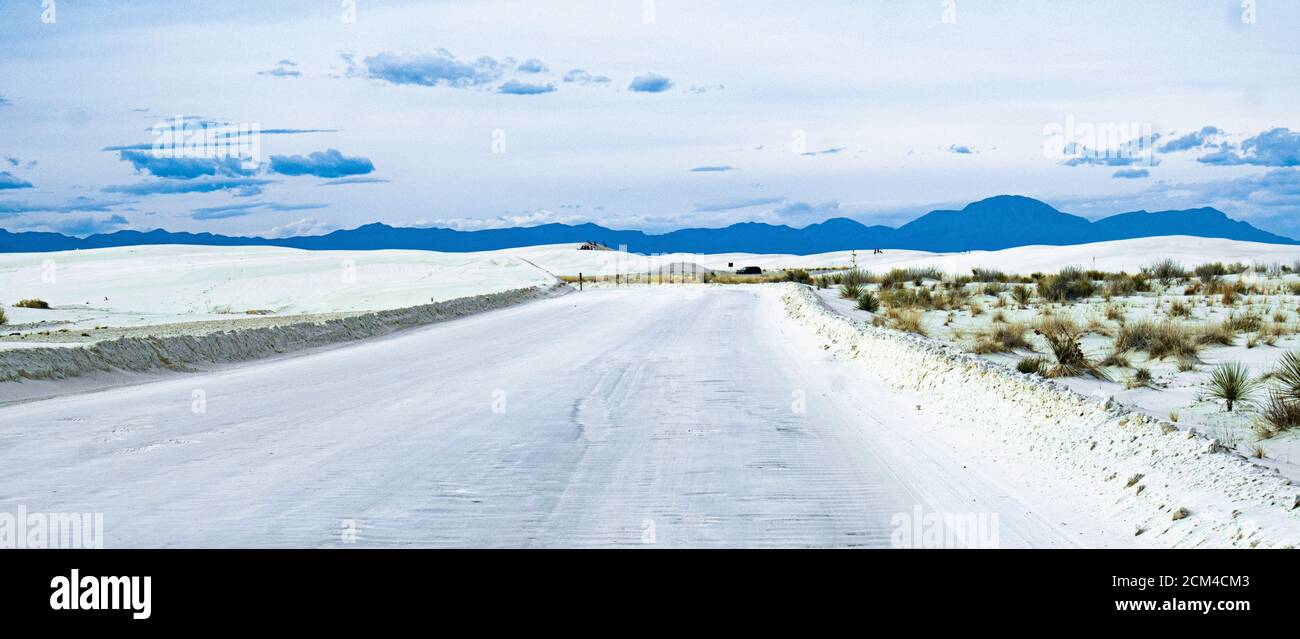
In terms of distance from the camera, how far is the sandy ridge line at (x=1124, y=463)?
5.87 meters

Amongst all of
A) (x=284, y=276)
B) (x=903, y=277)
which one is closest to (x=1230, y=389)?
(x=903, y=277)

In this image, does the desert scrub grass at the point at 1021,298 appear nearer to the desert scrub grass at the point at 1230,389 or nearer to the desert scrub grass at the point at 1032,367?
the desert scrub grass at the point at 1032,367

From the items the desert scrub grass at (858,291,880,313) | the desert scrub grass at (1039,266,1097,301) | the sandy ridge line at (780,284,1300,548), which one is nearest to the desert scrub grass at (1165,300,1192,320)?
the desert scrub grass at (1039,266,1097,301)

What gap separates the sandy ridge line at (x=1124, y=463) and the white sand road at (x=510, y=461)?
0.39 meters

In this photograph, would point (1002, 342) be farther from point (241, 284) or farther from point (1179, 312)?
point (241, 284)

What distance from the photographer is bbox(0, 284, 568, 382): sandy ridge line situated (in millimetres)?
14367

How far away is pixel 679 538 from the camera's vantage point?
597 centimetres

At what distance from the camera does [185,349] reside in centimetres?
1761

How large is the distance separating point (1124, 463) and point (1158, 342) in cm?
1050

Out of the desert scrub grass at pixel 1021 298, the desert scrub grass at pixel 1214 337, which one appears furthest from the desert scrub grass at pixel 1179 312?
the desert scrub grass at pixel 1214 337

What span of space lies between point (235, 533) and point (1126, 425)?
6.88 m
